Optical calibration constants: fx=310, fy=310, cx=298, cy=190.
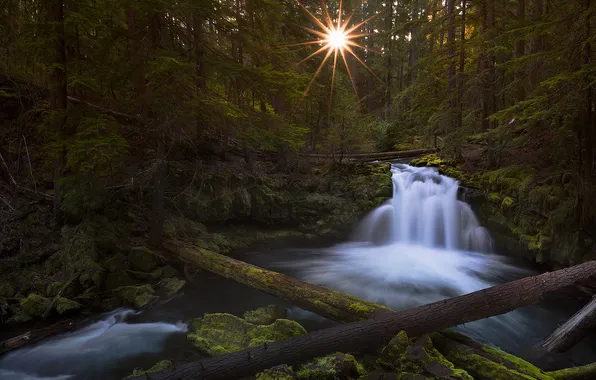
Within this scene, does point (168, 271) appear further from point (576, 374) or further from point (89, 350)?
point (576, 374)

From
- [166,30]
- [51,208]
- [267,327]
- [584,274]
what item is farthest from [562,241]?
[51,208]

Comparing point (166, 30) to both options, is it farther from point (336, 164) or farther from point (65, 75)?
point (336, 164)

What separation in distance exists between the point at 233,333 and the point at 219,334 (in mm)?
260

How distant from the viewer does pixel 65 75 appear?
6.98 metres

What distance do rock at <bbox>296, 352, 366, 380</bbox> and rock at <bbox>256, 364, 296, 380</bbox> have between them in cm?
16

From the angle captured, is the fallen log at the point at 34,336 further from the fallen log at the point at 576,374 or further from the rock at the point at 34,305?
the fallen log at the point at 576,374

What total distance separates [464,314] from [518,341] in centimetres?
270

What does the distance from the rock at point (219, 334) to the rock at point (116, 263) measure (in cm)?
263

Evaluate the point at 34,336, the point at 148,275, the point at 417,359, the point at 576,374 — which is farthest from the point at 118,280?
the point at 576,374

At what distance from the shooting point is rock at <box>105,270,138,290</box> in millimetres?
7387

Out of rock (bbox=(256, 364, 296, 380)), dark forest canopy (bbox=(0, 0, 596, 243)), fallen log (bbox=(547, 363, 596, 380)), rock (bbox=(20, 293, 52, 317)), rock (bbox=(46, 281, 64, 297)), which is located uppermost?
dark forest canopy (bbox=(0, 0, 596, 243))

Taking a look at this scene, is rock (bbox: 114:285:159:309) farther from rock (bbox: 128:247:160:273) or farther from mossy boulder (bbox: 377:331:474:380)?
mossy boulder (bbox: 377:331:474:380)

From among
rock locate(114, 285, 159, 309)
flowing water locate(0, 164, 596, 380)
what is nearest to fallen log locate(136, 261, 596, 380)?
flowing water locate(0, 164, 596, 380)

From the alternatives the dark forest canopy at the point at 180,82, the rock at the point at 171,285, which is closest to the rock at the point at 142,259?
the rock at the point at 171,285
